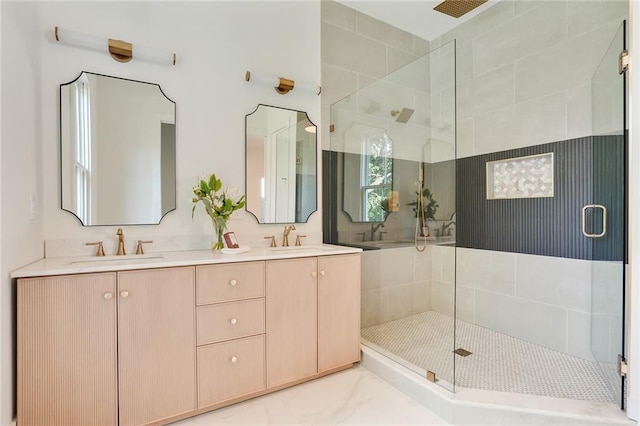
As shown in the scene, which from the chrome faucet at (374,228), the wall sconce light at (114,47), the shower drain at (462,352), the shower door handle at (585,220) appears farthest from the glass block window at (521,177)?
the wall sconce light at (114,47)

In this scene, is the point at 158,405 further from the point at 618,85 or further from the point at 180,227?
the point at 618,85

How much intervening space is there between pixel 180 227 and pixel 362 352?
1.59 m

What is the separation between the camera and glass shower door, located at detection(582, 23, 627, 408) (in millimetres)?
1692

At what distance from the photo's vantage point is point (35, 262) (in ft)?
5.47

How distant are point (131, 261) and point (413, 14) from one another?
3.16 meters

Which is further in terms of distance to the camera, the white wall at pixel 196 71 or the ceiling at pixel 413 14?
the ceiling at pixel 413 14

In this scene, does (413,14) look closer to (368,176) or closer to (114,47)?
(368,176)

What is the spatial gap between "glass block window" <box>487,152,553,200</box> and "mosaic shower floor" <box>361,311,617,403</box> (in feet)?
3.97

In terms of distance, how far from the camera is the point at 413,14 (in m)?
3.04

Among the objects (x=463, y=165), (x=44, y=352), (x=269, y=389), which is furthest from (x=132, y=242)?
(x=463, y=165)

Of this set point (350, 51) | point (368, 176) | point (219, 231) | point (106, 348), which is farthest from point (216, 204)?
point (350, 51)

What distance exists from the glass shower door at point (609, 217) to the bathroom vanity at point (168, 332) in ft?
5.15

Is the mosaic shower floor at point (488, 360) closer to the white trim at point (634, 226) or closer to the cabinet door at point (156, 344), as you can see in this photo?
the white trim at point (634, 226)

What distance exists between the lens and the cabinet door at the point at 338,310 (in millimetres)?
2182
